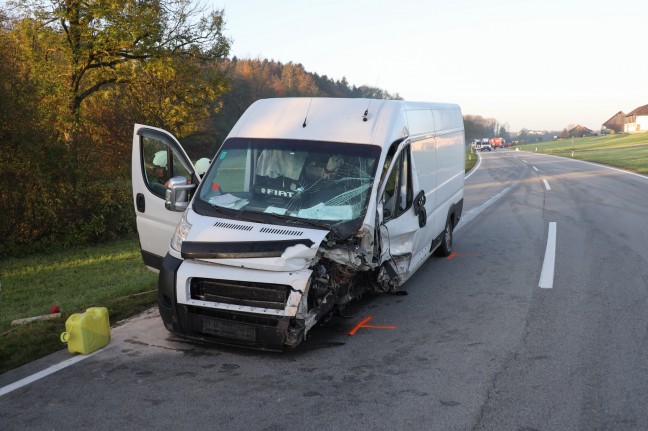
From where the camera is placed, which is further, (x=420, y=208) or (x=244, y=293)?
(x=420, y=208)

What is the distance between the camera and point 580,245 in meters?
10.7

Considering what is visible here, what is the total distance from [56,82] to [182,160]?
49.3 feet

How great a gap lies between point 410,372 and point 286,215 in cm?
196

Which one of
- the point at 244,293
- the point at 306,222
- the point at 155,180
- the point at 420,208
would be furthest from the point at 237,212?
the point at 420,208

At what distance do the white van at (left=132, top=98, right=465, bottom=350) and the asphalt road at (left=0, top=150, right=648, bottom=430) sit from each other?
0.42 meters

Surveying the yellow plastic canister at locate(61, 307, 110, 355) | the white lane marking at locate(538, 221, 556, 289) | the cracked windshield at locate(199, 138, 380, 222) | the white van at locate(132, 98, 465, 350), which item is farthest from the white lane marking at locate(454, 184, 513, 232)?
the yellow plastic canister at locate(61, 307, 110, 355)

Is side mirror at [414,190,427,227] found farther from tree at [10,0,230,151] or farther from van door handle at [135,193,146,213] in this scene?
tree at [10,0,230,151]

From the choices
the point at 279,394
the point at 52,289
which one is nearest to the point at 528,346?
the point at 279,394

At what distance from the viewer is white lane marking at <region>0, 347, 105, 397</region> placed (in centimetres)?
483

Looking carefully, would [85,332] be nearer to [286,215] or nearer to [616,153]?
[286,215]

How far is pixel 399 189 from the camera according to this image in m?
6.98

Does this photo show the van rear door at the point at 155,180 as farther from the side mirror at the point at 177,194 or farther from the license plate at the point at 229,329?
the license plate at the point at 229,329

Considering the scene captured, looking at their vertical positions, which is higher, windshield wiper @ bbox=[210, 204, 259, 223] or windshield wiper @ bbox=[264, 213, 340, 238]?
windshield wiper @ bbox=[210, 204, 259, 223]

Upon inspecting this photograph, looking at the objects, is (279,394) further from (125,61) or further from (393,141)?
(125,61)
